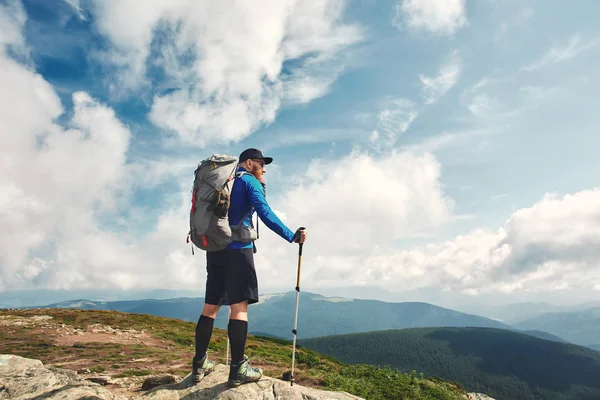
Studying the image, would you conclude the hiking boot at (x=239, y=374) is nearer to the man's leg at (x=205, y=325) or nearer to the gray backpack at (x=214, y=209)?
the man's leg at (x=205, y=325)

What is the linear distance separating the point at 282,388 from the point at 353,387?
6171 mm

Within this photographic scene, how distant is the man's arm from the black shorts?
71 cm

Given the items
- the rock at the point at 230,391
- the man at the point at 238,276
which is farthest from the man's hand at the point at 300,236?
the rock at the point at 230,391

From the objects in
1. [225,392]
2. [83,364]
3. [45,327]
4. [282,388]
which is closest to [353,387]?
[282,388]

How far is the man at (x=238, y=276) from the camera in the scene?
6.46 meters

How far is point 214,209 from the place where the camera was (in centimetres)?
625

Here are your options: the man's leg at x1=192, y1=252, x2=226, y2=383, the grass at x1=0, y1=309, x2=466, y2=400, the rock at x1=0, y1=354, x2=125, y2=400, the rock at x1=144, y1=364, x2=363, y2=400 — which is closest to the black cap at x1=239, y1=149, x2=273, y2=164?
the man's leg at x1=192, y1=252, x2=226, y2=383

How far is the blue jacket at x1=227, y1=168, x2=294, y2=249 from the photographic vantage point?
6562 millimetres

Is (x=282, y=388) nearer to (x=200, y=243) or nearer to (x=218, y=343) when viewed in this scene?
(x=200, y=243)

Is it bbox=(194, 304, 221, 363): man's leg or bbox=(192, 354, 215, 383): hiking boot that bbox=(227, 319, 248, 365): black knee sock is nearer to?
bbox=(194, 304, 221, 363): man's leg

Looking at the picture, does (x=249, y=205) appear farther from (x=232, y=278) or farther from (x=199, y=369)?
(x=199, y=369)

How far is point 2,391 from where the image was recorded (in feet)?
23.1

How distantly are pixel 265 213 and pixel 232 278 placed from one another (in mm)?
1411

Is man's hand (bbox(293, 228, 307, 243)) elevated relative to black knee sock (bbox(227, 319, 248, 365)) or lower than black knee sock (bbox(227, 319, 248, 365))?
elevated
